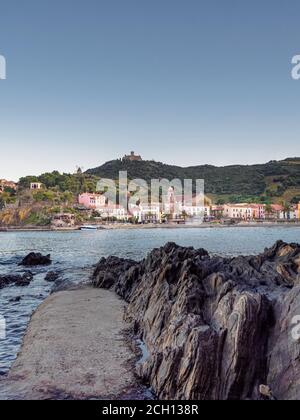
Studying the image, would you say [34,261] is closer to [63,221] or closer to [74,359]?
[74,359]

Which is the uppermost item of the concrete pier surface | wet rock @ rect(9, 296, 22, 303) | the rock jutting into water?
the rock jutting into water

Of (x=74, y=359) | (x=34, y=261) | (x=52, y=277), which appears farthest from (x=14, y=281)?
(x=74, y=359)

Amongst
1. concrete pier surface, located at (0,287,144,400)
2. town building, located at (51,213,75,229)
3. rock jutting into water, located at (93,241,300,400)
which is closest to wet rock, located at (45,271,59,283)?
concrete pier surface, located at (0,287,144,400)

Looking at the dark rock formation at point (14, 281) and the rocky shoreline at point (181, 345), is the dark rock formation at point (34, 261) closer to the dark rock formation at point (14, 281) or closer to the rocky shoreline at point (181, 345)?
the dark rock formation at point (14, 281)

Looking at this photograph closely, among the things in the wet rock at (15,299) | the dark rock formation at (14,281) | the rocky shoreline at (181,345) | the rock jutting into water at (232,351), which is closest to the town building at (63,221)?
the dark rock formation at (14,281)

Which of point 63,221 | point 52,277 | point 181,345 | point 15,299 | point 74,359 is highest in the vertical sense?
point 181,345

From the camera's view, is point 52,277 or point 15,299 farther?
point 52,277

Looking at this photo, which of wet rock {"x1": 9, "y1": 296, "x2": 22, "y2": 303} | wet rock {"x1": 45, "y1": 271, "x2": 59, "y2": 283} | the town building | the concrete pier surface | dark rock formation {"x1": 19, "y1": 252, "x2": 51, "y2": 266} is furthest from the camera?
the town building

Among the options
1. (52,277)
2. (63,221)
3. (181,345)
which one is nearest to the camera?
(181,345)

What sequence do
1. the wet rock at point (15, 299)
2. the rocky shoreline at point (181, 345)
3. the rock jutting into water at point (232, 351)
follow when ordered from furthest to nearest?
the wet rock at point (15, 299) < the rocky shoreline at point (181, 345) < the rock jutting into water at point (232, 351)

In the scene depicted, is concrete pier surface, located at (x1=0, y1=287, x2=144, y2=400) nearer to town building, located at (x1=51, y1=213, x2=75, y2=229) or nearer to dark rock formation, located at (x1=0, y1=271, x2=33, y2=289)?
dark rock formation, located at (x1=0, y1=271, x2=33, y2=289)
